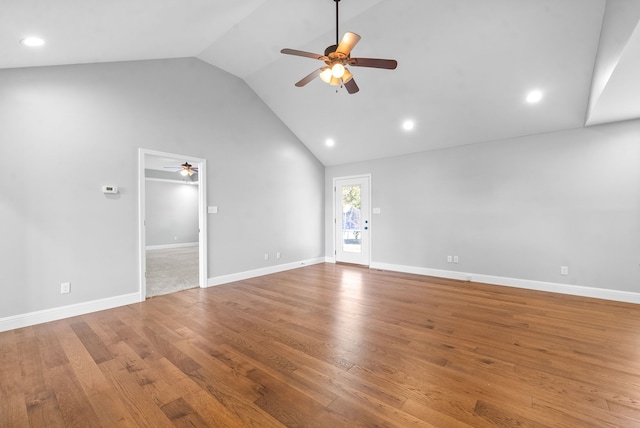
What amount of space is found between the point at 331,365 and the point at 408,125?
4533 mm

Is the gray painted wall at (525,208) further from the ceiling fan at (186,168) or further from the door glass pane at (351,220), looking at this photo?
the ceiling fan at (186,168)

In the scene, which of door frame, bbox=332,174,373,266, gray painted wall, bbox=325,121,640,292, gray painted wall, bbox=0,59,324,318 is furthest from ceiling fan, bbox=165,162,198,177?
gray painted wall, bbox=325,121,640,292

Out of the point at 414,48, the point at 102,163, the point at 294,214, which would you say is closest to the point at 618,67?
the point at 414,48

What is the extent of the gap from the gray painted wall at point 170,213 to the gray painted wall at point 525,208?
334 inches

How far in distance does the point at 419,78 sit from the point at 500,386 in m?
Result: 4.12

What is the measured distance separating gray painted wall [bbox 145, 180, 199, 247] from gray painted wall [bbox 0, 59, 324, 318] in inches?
265

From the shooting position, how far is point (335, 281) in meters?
5.30

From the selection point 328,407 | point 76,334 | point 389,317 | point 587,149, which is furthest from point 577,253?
point 76,334

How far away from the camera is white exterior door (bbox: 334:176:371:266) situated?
6.78m

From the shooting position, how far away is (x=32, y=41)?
2643mm

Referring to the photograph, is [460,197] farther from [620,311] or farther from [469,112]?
[620,311]

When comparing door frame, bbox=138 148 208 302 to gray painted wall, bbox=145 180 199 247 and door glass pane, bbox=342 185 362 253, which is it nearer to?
door glass pane, bbox=342 185 362 253

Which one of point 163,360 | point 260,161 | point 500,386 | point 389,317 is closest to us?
point 500,386

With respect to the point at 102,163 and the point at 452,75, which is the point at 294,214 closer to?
the point at 102,163
